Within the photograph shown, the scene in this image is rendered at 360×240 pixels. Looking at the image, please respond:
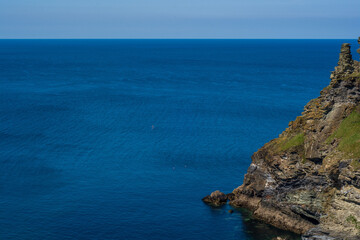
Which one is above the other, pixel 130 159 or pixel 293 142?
pixel 293 142

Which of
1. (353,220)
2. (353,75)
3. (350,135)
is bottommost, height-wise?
(353,220)

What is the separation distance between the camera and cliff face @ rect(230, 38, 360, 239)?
191 ft

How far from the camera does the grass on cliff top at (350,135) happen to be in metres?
58.8

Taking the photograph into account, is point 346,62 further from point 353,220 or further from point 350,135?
point 353,220

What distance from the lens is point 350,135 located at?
61156 millimetres

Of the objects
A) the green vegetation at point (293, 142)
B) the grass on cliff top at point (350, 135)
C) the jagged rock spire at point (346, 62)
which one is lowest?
the green vegetation at point (293, 142)

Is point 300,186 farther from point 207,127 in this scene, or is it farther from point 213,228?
point 207,127

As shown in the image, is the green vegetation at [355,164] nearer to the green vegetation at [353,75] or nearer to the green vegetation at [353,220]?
the green vegetation at [353,220]

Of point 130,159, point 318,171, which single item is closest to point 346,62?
point 318,171

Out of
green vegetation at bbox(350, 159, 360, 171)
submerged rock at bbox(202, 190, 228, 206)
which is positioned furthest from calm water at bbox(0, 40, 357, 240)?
green vegetation at bbox(350, 159, 360, 171)

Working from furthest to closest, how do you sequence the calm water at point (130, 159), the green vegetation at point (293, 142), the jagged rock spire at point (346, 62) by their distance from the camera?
1. the calm water at point (130, 159)
2. the green vegetation at point (293, 142)
3. the jagged rock spire at point (346, 62)

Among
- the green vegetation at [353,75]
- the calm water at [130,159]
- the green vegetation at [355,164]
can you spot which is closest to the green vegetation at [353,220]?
the green vegetation at [355,164]

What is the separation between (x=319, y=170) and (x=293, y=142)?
7.77m

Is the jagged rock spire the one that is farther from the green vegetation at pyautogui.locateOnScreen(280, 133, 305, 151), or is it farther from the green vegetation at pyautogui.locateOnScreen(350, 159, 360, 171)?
the green vegetation at pyautogui.locateOnScreen(350, 159, 360, 171)
